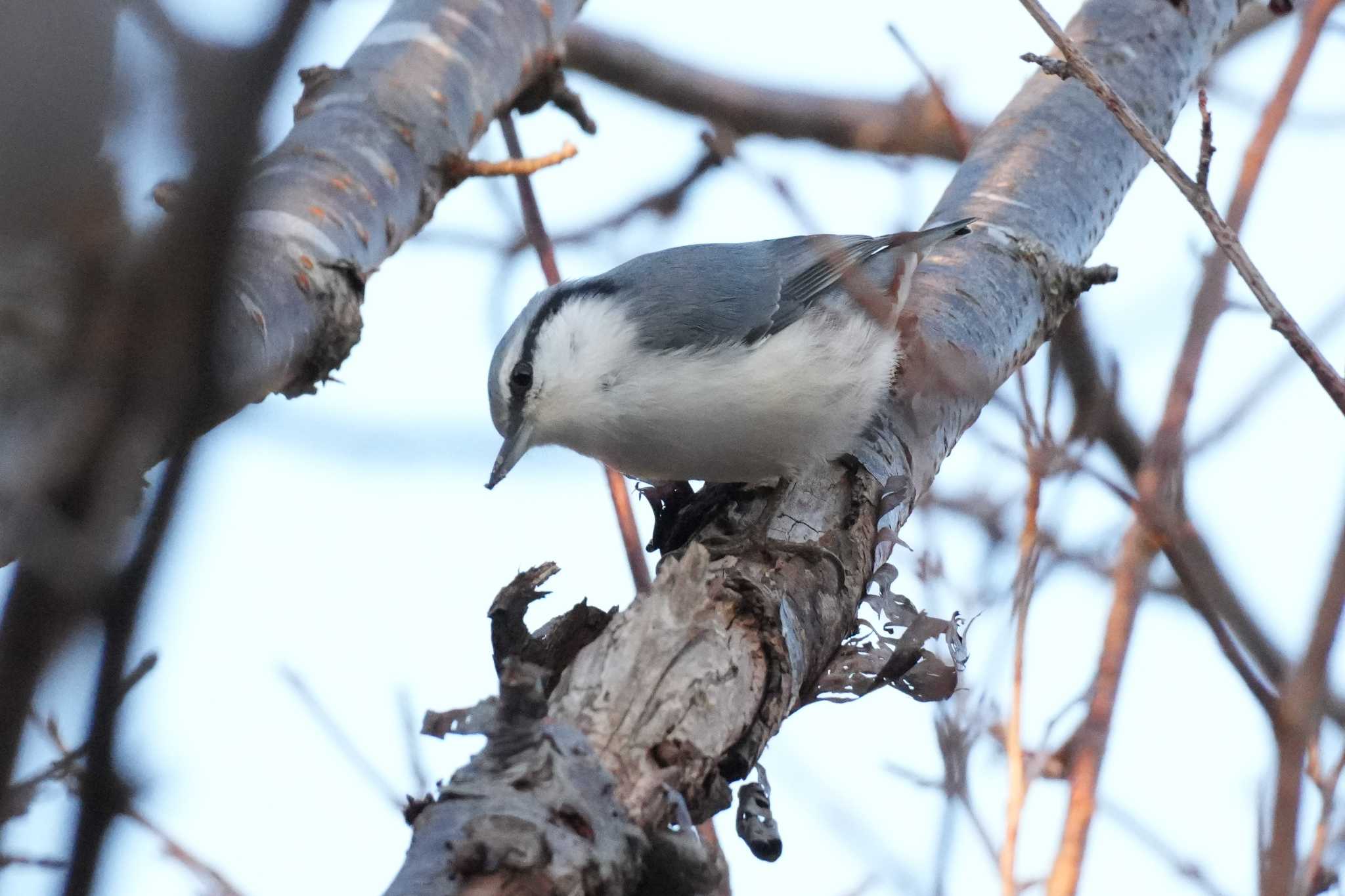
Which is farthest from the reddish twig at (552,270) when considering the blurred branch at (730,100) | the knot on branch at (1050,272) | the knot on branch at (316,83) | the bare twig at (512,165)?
the blurred branch at (730,100)

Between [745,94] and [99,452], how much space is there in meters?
4.07

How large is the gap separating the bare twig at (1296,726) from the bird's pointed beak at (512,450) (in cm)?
138

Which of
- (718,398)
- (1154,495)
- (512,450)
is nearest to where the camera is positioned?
(1154,495)

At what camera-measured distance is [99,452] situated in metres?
0.47

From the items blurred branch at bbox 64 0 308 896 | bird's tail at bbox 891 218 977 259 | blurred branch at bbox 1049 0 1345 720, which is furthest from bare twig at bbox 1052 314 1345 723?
blurred branch at bbox 64 0 308 896

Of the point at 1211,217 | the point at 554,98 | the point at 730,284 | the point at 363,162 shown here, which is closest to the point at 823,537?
the point at 730,284

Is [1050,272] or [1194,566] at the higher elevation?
[1050,272]

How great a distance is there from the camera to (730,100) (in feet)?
14.2

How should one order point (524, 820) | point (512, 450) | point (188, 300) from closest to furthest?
1. point (188, 300)
2. point (524, 820)
3. point (512, 450)

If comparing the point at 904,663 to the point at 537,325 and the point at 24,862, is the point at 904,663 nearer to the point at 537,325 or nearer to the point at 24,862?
the point at 537,325

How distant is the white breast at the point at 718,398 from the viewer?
224 centimetres

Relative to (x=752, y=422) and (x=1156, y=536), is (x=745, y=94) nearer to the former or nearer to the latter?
(x=752, y=422)

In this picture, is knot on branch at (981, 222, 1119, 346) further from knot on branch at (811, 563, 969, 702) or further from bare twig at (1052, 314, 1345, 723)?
knot on branch at (811, 563, 969, 702)

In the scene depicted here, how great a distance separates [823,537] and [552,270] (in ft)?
3.33
